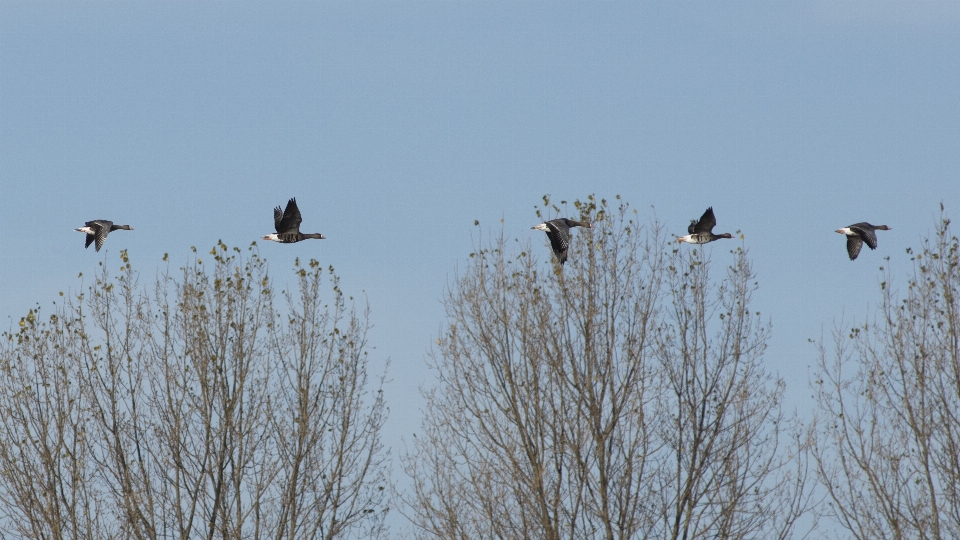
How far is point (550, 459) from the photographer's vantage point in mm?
15203

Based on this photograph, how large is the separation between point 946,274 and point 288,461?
9.51 m

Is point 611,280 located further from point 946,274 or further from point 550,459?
point 946,274

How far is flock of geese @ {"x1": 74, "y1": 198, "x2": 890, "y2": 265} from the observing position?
1541cm

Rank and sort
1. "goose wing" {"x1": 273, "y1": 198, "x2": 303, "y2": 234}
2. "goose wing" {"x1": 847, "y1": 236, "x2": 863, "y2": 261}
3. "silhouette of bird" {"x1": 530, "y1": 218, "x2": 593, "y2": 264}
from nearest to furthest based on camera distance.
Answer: "silhouette of bird" {"x1": 530, "y1": 218, "x2": 593, "y2": 264}, "goose wing" {"x1": 273, "y1": 198, "x2": 303, "y2": 234}, "goose wing" {"x1": 847, "y1": 236, "x2": 863, "y2": 261}

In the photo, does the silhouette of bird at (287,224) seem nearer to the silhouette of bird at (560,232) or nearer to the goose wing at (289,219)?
the goose wing at (289,219)

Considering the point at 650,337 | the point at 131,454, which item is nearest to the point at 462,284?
the point at 650,337

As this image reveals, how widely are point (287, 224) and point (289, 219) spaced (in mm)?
92

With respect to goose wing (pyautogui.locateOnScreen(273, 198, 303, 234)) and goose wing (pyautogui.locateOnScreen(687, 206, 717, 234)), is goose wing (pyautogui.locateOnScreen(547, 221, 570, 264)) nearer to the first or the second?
goose wing (pyautogui.locateOnScreen(687, 206, 717, 234))

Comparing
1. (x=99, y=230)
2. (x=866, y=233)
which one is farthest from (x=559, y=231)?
(x=99, y=230)

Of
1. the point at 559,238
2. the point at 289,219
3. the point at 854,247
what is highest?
the point at 289,219

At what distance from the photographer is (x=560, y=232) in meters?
15.2

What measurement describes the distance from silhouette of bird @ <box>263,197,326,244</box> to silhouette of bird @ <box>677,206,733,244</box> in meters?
5.52

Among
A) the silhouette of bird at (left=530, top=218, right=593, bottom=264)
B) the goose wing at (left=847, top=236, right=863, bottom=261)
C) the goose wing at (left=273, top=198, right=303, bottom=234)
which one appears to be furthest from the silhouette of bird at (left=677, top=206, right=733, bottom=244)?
the goose wing at (left=273, top=198, right=303, bottom=234)

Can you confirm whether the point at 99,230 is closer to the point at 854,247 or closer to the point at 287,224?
the point at 287,224
